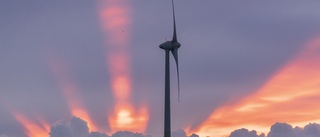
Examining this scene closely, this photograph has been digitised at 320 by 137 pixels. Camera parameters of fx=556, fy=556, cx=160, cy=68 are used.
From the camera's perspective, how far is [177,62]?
18725cm

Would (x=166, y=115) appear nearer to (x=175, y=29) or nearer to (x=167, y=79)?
(x=167, y=79)

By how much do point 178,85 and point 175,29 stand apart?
2613 cm

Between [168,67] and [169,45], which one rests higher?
[169,45]

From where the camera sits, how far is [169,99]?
174 metres

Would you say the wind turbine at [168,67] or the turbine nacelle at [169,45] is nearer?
the wind turbine at [168,67]

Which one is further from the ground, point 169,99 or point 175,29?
point 175,29

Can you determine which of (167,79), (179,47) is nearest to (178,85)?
(167,79)

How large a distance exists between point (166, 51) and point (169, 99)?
64.9 ft

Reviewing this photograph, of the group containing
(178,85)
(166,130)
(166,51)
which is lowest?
(166,130)

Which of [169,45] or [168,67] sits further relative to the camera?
[169,45]

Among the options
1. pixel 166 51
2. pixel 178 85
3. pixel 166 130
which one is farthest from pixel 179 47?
pixel 166 130

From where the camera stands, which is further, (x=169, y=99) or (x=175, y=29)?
(x=175, y=29)

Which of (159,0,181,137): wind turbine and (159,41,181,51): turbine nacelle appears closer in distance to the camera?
(159,0,181,137): wind turbine

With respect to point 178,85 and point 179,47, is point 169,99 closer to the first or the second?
point 178,85
